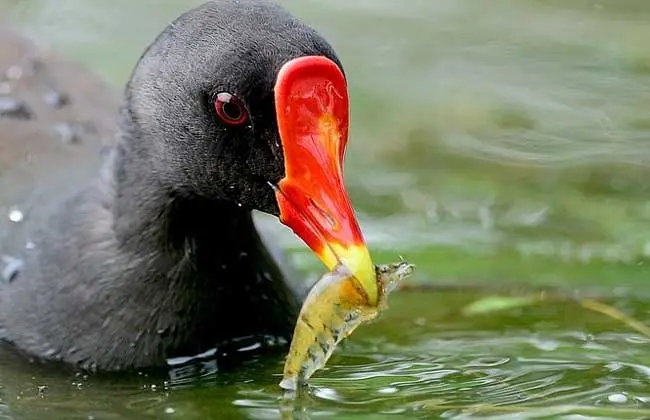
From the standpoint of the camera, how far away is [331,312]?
11.4ft

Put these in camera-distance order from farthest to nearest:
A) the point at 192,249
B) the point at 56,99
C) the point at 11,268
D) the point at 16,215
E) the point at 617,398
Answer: the point at 56,99 → the point at 16,215 → the point at 11,268 → the point at 192,249 → the point at 617,398

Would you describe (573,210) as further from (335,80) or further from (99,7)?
(99,7)

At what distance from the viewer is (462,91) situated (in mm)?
6211

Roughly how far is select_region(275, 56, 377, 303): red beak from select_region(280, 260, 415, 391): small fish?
1.6 inches

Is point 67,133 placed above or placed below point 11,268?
above

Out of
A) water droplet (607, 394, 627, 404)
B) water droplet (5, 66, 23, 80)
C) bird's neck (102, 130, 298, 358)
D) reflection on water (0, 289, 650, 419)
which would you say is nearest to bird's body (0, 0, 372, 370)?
bird's neck (102, 130, 298, 358)

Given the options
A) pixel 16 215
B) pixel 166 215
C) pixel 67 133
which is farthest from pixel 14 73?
pixel 166 215

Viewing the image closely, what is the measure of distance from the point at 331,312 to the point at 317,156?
0.35 meters

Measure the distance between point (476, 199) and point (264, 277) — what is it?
1.36 metres

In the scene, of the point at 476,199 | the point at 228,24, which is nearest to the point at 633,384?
the point at 228,24

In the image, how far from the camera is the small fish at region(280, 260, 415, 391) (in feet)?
11.1

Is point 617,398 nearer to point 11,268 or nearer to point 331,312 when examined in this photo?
point 331,312

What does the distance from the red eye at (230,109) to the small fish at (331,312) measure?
375mm

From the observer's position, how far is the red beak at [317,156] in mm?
3309
